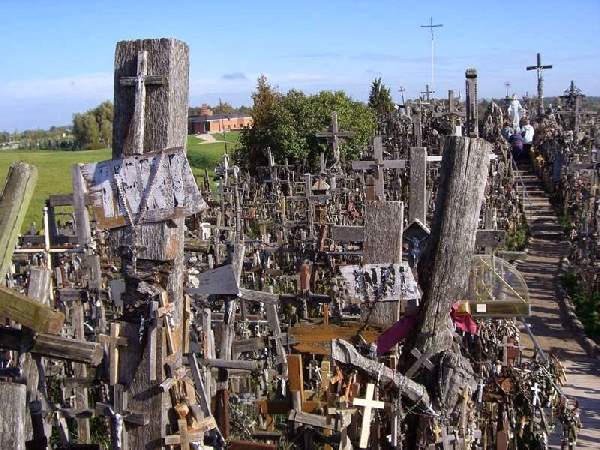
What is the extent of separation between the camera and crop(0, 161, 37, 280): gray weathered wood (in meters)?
2.92

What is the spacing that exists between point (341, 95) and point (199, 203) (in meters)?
25.5

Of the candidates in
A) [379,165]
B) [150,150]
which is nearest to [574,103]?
[379,165]

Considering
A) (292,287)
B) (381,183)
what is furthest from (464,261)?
(292,287)

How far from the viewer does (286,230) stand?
1380cm

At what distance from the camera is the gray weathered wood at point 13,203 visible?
292 cm

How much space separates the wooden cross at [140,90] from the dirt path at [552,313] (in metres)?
6.18

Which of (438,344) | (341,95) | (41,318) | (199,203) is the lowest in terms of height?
(438,344)

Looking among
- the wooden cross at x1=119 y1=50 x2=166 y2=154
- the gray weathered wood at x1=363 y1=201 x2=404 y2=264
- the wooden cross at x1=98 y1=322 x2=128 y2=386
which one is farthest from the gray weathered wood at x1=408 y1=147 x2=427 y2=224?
the wooden cross at x1=119 y1=50 x2=166 y2=154

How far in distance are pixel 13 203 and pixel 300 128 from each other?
76.5 feet

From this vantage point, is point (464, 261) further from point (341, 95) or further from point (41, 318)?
point (341, 95)

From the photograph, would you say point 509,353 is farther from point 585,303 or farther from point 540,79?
point 540,79

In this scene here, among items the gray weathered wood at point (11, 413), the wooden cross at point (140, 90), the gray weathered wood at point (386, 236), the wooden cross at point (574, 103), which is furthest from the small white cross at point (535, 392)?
the wooden cross at point (574, 103)

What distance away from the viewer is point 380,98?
35125 mm

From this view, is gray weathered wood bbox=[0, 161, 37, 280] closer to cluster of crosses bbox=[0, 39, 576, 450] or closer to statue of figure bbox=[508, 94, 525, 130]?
cluster of crosses bbox=[0, 39, 576, 450]
